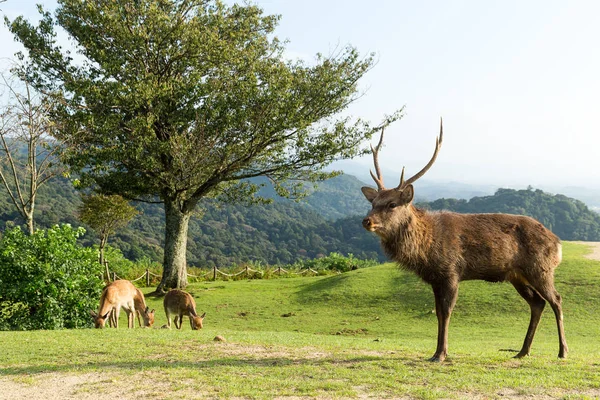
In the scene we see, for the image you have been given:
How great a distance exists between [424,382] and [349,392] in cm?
95

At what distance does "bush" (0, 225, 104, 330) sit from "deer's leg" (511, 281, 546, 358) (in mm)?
9222

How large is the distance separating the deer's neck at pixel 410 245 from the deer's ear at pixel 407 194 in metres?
0.24

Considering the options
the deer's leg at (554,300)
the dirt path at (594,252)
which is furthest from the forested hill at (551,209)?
the deer's leg at (554,300)

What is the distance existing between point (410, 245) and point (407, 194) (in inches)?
25.9

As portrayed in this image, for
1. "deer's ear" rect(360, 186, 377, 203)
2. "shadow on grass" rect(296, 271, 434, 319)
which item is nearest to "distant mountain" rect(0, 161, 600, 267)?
"shadow on grass" rect(296, 271, 434, 319)

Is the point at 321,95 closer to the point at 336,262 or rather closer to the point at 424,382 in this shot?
the point at 336,262

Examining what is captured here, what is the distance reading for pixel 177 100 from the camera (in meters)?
19.6

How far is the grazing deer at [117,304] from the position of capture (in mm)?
12239

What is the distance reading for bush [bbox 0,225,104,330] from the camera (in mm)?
12156

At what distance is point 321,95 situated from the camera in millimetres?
20688

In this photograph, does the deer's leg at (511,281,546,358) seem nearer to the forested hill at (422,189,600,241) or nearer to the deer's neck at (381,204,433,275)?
the deer's neck at (381,204,433,275)

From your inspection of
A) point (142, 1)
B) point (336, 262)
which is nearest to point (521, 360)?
point (142, 1)

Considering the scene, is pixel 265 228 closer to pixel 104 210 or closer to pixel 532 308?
pixel 104 210

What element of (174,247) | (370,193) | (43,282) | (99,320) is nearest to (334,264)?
(174,247)
